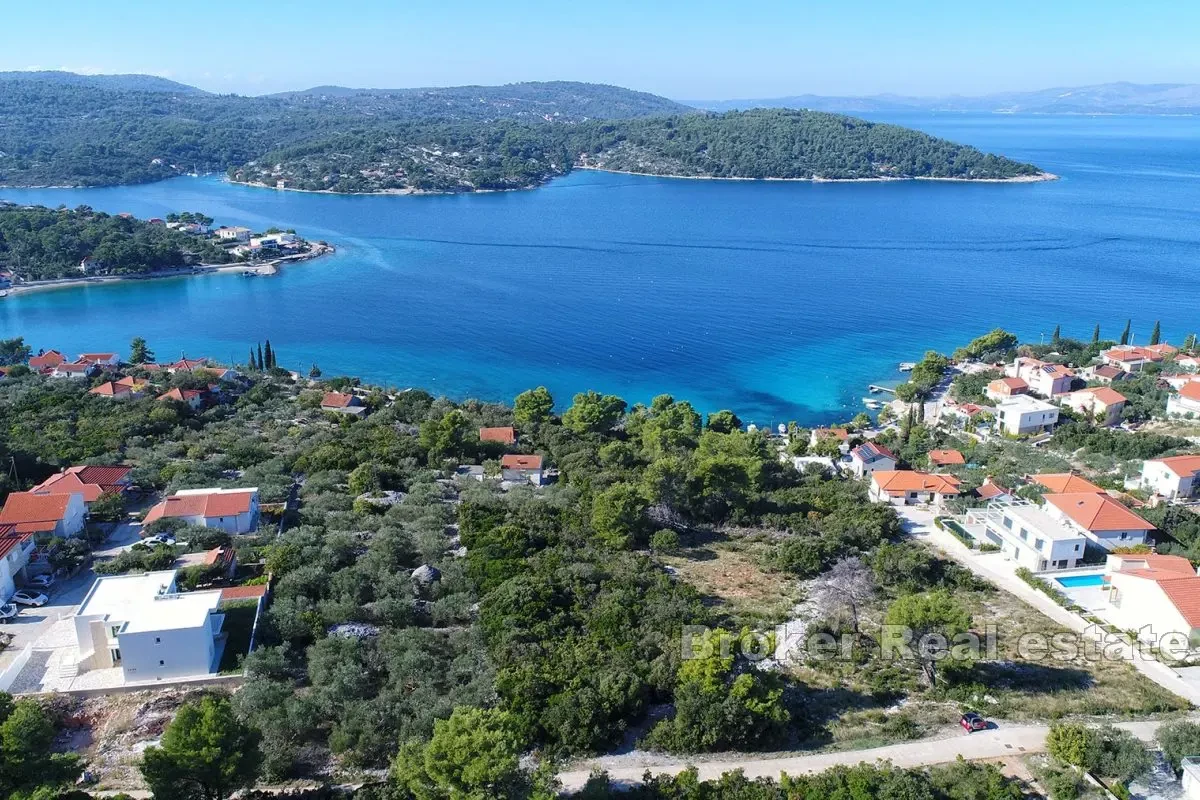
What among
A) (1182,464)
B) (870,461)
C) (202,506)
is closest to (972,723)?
(870,461)

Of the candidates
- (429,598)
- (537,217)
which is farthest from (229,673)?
(537,217)

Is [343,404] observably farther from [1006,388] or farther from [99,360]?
[1006,388]

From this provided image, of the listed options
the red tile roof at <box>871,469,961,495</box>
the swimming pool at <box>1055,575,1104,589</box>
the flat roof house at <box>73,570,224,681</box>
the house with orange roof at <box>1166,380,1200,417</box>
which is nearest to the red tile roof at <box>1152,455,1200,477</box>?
the red tile roof at <box>871,469,961,495</box>

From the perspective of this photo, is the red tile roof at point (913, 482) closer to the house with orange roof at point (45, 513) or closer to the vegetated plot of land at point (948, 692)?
the vegetated plot of land at point (948, 692)

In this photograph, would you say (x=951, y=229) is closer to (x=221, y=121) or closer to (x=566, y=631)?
(x=566, y=631)

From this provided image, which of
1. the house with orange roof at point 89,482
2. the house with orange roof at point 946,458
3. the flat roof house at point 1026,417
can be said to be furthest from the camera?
the flat roof house at point 1026,417

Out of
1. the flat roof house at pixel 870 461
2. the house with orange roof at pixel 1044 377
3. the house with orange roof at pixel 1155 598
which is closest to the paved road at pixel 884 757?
the house with orange roof at pixel 1155 598
